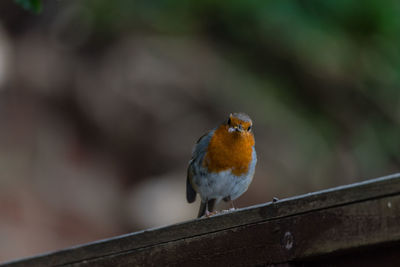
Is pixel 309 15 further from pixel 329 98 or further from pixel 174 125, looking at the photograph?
pixel 174 125

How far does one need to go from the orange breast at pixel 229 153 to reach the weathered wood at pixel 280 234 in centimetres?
119

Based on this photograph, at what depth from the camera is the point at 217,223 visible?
Answer: 2322 millimetres

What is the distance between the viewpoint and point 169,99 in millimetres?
7918

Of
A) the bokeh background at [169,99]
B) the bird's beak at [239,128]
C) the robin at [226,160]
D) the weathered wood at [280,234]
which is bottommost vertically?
the weathered wood at [280,234]

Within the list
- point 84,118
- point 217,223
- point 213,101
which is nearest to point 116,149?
point 84,118

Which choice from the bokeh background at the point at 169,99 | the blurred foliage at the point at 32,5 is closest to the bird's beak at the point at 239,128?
the blurred foliage at the point at 32,5

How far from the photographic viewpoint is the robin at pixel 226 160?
146 inches

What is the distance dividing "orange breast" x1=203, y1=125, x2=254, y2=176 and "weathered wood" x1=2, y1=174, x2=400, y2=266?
1.19m

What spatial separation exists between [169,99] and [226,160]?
14.0ft

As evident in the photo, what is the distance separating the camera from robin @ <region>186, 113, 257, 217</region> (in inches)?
146

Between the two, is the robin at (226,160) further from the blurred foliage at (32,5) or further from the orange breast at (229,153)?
the blurred foliage at (32,5)

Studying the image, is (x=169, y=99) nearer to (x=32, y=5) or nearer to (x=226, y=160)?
(x=226, y=160)

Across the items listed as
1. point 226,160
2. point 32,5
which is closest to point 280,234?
point 32,5

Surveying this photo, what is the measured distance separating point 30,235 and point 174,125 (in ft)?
6.40
